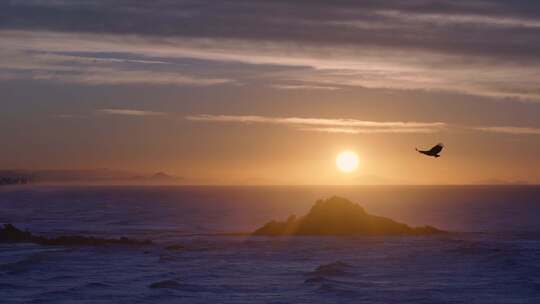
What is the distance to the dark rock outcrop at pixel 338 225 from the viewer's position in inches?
3376

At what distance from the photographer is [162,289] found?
154ft

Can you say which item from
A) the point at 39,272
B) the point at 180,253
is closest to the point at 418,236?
the point at 180,253

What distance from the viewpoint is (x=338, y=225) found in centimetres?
8569

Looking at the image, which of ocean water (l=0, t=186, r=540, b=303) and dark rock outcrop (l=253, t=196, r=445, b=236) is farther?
dark rock outcrop (l=253, t=196, r=445, b=236)

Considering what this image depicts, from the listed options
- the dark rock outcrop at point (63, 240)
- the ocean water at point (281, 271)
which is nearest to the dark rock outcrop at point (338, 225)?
the ocean water at point (281, 271)

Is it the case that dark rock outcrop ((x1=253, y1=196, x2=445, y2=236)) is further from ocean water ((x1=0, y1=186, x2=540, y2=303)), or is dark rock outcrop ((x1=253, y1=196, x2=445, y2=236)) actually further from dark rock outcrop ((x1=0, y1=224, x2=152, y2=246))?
dark rock outcrop ((x1=0, y1=224, x2=152, y2=246))

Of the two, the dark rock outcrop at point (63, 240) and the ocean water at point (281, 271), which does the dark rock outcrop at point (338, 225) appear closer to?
the ocean water at point (281, 271)

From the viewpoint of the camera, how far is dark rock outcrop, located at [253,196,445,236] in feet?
281

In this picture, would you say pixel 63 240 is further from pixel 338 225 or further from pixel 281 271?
pixel 281 271

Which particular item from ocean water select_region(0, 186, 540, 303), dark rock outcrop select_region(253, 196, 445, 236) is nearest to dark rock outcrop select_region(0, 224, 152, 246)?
ocean water select_region(0, 186, 540, 303)

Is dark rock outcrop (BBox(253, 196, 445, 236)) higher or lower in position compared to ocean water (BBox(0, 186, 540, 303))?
higher

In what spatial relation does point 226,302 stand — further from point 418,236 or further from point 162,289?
point 418,236

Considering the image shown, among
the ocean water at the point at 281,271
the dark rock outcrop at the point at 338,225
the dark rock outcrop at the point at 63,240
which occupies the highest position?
the dark rock outcrop at the point at 338,225

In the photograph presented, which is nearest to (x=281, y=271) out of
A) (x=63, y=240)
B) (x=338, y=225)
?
(x=63, y=240)
